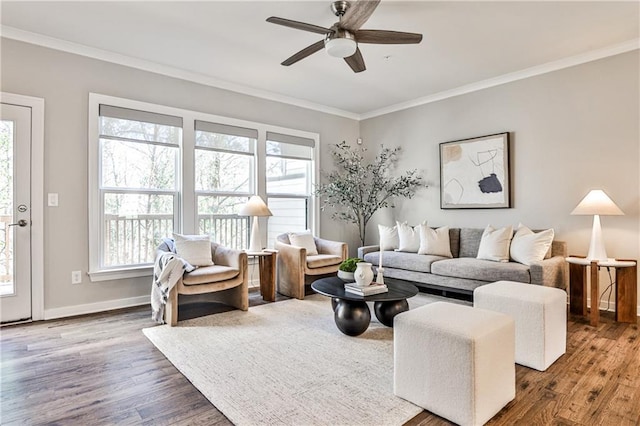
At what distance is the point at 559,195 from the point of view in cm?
417

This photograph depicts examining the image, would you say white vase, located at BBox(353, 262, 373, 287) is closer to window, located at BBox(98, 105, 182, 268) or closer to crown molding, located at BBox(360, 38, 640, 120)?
window, located at BBox(98, 105, 182, 268)

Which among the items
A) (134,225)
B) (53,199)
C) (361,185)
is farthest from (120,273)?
(361,185)

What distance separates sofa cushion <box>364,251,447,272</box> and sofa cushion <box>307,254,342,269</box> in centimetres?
56

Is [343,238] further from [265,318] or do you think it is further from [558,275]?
[558,275]

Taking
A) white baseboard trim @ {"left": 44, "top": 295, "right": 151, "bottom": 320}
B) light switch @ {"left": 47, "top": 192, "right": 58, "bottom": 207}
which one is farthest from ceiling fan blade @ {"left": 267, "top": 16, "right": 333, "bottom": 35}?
white baseboard trim @ {"left": 44, "top": 295, "right": 151, "bottom": 320}

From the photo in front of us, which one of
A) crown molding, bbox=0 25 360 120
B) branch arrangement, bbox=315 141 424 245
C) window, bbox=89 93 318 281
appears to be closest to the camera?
crown molding, bbox=0 25 360 120

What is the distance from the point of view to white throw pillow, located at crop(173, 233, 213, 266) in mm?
3857

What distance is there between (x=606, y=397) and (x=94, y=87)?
5.05 meters

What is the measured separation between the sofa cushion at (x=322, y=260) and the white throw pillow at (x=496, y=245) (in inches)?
70.0

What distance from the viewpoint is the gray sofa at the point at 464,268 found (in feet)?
12.0

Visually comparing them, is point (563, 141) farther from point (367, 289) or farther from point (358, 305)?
point (358, 305)

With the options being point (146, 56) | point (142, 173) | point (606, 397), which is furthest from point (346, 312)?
point (146, 56)

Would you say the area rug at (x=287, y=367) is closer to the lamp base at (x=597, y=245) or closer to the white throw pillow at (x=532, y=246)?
the white throw pillow at (x=532, y=246)

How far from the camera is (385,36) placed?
2.82 m
